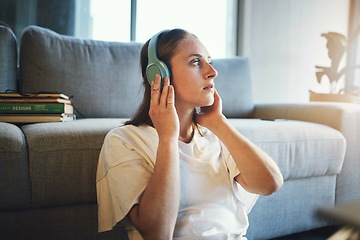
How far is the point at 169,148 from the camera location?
0.93 metres

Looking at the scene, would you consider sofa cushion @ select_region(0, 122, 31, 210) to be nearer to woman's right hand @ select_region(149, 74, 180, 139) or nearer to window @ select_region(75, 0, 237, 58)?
woman's right hand @ select_region(149, 74, 180, 139)

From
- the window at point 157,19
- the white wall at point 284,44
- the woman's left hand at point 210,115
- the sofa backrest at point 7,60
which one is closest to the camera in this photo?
the woman's left hand at point 210,115

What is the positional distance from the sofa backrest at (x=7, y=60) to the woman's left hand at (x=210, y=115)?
1.01m

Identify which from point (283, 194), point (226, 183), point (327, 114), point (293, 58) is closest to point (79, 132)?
point (226, 183)

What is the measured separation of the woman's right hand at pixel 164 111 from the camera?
96 cm

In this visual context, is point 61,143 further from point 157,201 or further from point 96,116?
point 96,116

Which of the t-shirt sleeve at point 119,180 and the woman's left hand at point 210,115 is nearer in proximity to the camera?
the t-shirt sleeve at point 119,180

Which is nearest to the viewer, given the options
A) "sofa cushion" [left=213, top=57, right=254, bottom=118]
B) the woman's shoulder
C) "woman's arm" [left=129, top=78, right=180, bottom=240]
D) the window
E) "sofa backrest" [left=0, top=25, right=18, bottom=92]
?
"woman's arm" [left=129, top=78, right=180, bottom=240]

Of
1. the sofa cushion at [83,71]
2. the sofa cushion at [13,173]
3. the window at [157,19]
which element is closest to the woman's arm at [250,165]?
the sofa cushion at [13,173]

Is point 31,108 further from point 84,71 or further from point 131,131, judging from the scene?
point 131,131

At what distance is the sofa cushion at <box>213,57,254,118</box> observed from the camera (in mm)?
2242

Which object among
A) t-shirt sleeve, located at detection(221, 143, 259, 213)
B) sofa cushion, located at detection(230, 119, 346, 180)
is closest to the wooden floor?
sofa cushion, located at detection(230, 119, 346, 180)

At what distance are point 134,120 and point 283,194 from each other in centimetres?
81

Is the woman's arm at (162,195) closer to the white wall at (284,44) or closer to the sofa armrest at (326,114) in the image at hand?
the sofa armrest at (326,114)
